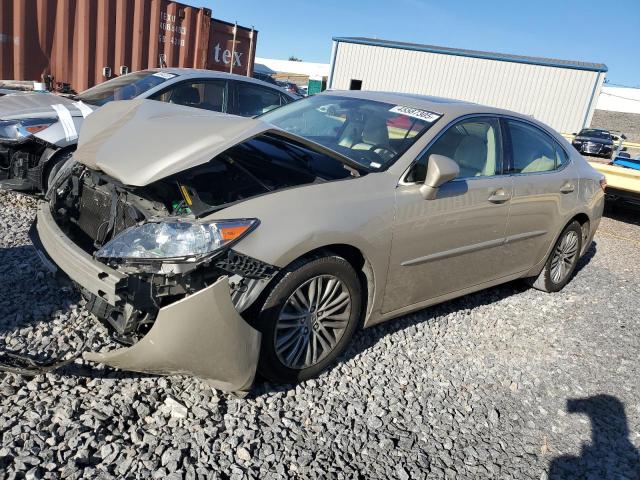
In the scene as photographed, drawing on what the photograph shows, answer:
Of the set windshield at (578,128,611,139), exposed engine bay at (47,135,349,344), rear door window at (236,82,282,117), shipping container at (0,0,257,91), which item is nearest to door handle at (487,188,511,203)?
exposed engine bay at (47,135,349,344)

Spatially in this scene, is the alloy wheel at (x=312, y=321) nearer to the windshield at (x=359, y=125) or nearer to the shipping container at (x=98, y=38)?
the windshield at (x=359, y=125)

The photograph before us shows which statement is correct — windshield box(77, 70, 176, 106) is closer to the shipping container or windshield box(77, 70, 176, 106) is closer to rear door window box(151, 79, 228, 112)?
rear door window box(151, 79, 228, 112)

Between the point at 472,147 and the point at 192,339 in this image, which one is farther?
the point at 472,147

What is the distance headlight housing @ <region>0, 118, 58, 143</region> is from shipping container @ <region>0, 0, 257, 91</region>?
3186 millimetres

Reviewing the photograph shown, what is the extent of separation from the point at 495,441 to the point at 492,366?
832 millimetres

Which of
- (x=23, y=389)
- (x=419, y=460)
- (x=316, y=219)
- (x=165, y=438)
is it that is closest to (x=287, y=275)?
(x=316, y=219)

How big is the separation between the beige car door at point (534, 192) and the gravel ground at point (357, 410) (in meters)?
0.67

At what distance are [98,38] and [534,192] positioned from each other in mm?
7555

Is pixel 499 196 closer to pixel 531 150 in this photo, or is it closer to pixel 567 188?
pixel 531 150

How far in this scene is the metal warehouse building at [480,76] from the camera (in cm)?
2239

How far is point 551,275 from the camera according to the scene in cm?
490

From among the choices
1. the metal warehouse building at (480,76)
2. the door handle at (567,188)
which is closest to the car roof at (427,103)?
the door handle at (567,188)

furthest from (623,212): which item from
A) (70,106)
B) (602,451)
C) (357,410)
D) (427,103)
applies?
(70,106)

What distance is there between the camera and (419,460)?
2.52 metres
